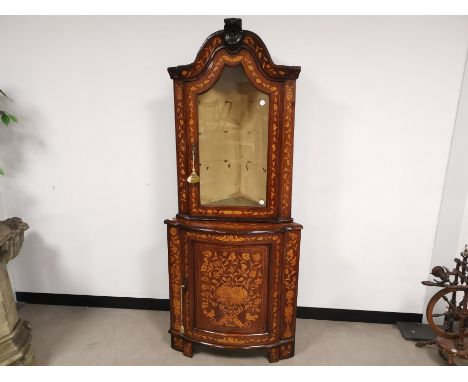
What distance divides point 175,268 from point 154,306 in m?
0.78

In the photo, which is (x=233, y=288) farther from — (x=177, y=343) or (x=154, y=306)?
(x=154, y=306)

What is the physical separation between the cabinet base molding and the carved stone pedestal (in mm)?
807

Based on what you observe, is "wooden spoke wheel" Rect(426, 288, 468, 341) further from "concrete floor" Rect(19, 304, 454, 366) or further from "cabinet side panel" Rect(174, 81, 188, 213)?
"cabinet side panel" Rect(174, 81, 188, 213)

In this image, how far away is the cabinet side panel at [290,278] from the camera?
1623 millimetres

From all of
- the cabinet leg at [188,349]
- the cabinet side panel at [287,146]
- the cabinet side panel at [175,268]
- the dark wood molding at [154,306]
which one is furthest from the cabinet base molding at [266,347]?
the cabinet side panel at [287,146]

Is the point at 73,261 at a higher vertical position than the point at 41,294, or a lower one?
higher

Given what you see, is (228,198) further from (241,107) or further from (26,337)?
(26,337)

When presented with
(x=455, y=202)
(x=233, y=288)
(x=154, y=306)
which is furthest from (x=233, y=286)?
(x=455, y=202)

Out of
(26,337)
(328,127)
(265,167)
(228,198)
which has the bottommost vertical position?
(26,337)

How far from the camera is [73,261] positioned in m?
2.29

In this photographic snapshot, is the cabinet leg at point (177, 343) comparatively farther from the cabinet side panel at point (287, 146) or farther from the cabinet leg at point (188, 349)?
the cabinet side panel at point (287, 146)

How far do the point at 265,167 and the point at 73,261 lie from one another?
163 cm

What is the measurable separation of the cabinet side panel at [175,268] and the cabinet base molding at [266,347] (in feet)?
0.40

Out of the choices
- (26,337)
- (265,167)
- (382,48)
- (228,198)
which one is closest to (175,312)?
(228,198)
